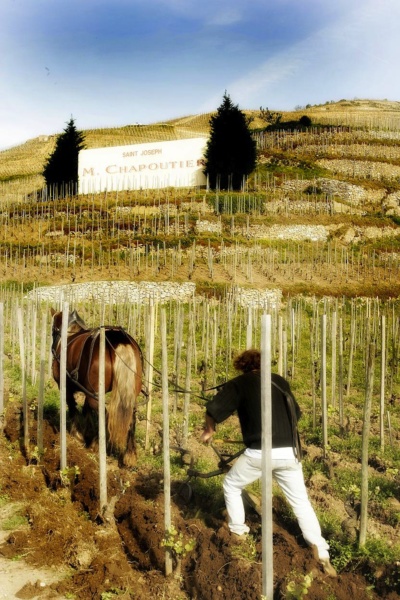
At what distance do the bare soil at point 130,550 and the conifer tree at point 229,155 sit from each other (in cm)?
3354

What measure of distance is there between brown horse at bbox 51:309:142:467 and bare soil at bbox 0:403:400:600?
0.45 meters

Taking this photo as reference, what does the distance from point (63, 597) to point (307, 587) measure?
5.96 ft

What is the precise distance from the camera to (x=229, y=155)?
126 ft

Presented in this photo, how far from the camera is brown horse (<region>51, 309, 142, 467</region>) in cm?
654

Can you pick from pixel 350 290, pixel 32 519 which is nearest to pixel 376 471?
pixel 32 519

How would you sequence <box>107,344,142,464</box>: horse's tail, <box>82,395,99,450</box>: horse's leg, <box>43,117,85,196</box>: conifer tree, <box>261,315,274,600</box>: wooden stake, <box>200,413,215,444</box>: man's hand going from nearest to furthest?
<box>261,315,274,600</box>: wooden stake → <box>200,413,215,444</box>: man's hand → <box>107,344,142,464</box>: horse's tail → <box>82,395,99,450</box>: horse's leg → <box>43,117,85,196</box>: conifer tree

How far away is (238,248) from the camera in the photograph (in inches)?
1141

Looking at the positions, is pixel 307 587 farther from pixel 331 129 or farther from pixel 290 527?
pixel 331 129

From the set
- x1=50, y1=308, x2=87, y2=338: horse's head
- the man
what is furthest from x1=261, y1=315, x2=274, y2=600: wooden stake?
x1=50, y1=308, x2=87, y2=338: horse's head

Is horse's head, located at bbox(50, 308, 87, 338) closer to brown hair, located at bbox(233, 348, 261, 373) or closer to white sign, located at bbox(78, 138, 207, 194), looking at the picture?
brown hair, located at bbox(233, 348, 261, 373)

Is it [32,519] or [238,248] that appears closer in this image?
[32,519]

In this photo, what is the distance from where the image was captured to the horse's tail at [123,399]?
651 cm

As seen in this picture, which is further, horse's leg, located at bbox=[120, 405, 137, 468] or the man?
horse's leg, located at bbox=[120, 405, 137, 468]

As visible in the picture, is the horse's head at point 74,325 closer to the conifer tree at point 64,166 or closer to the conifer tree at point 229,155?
the conifer tree at point 229,155
